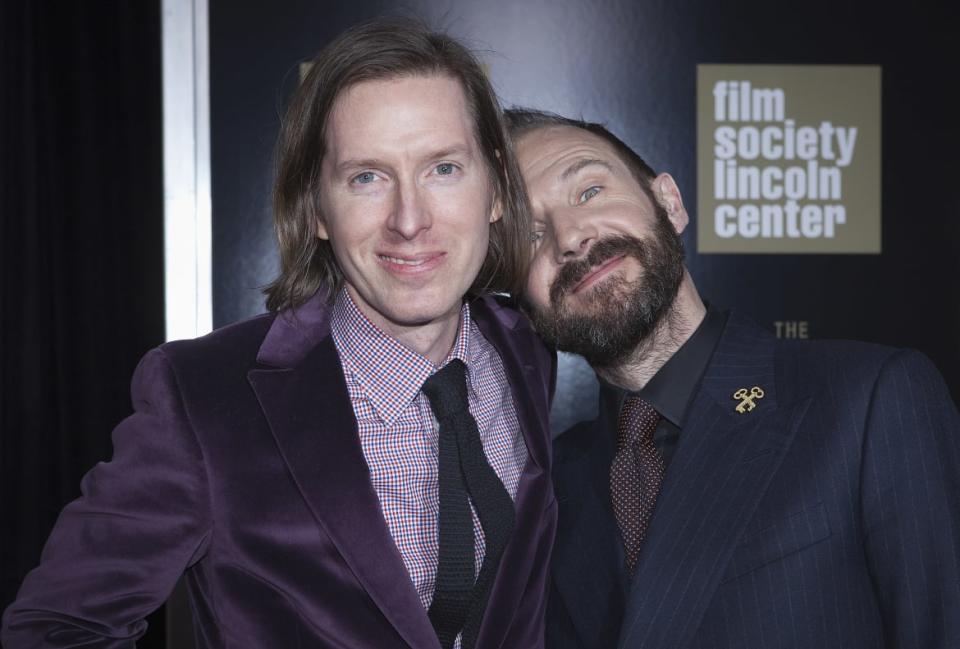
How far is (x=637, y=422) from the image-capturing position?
6.07 feet

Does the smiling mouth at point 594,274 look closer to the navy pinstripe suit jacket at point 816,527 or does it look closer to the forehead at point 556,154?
the forehead at point 556,154

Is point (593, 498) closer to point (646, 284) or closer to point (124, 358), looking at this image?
point (646, 284)

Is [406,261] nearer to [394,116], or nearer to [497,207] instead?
[394,116]

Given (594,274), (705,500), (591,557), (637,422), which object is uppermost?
(594,274)

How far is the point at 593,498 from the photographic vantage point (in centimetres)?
184

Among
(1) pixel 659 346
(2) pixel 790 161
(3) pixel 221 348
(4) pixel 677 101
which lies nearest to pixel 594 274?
(1) pixel 659 346

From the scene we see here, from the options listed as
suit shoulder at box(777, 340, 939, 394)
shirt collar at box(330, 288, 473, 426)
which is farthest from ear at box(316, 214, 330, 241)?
suit shoulder at box(777, 340, 939, 394)

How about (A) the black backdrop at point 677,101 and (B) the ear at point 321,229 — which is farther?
(A) the black backdrop at point 677,101

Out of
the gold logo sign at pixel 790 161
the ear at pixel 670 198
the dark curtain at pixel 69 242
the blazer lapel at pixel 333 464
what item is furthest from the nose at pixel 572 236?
the dark curtain at pixel 69 242

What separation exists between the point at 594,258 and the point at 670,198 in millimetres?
333

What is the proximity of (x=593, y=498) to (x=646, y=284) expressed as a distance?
39 centimetres

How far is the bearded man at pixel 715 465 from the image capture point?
63.3 inches

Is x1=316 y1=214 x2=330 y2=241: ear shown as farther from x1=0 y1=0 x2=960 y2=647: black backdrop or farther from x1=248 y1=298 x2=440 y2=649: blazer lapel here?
x1=0 y1=0 x2=960 y2=647: black backdrop

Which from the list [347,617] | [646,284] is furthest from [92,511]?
[646,284]
